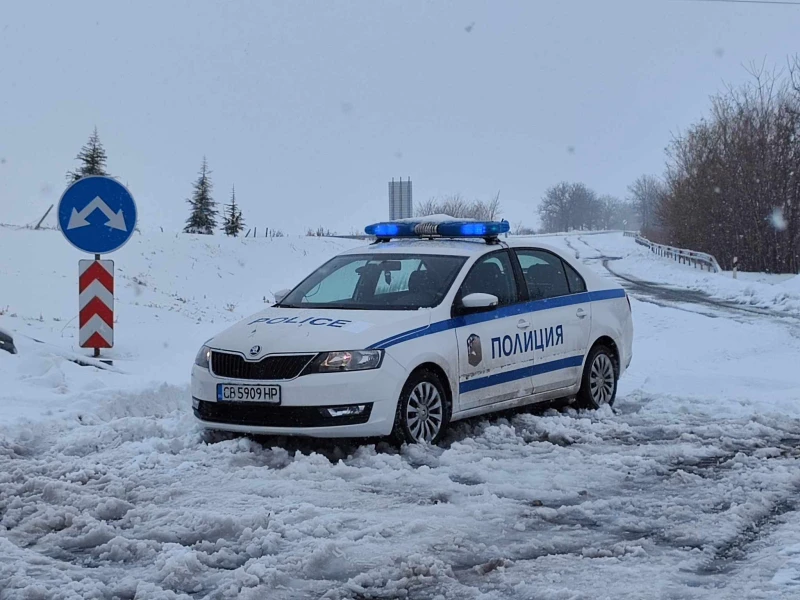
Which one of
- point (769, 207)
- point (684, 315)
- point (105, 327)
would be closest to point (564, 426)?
point (105, 327)

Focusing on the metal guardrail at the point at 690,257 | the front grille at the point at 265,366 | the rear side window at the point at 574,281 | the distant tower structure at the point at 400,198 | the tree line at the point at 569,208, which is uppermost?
the tree line at the point at 569,208

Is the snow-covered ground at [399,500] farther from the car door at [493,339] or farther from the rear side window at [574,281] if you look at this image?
the rear side window at [574,281]

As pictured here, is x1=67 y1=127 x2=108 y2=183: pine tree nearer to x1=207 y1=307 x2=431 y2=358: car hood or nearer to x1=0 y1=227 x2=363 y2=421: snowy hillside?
x1=0 y1=227 x2=363 y2=421: snowy hillside

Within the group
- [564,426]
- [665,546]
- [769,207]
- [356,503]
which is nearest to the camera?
[665,546]

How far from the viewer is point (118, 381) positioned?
9477mm

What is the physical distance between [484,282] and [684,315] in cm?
1252

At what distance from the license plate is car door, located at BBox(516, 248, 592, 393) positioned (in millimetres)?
2595

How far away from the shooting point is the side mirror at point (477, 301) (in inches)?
304

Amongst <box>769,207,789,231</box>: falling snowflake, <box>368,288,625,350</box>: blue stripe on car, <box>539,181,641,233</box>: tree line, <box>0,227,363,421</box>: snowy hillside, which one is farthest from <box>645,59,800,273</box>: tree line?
<box>539,181,641,233</box>: tree line

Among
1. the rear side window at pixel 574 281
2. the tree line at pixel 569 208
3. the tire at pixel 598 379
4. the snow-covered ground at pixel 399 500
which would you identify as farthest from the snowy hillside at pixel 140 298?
the tree line at pixel 569 208

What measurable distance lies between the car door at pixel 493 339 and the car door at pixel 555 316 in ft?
0.57

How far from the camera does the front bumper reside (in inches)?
269

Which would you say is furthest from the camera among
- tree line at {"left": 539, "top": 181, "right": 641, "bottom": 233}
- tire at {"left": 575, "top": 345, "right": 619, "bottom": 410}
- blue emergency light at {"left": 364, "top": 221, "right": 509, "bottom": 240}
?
tree line at {"left": 539, "top": 181, "right": 641, "bottom": 233}

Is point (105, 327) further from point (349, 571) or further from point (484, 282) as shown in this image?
point (349, 571)
